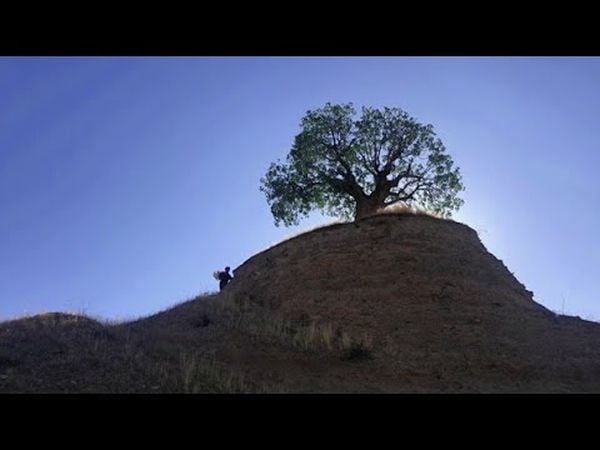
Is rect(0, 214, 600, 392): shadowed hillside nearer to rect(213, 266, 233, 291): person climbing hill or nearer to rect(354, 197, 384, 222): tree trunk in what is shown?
rect(213, 266, 233, 291): person climbing hill

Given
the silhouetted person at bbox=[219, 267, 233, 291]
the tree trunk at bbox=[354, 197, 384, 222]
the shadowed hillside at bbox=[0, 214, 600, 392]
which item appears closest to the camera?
the shadowed hillside at bbox=[0, 214, 600, 392]

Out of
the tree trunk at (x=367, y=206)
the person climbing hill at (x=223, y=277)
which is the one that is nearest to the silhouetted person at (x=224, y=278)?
the person climbing hill at (x=223, y=277)

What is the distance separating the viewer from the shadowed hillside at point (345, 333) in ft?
47.6

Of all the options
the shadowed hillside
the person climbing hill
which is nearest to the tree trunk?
the shadowed hillside

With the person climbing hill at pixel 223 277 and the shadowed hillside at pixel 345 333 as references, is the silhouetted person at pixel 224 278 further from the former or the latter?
→ the shadowed hillside at pixel 345 333

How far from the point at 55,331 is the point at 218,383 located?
179 inches

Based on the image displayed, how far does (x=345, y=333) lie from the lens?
61.1 feet

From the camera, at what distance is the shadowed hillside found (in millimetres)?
14516

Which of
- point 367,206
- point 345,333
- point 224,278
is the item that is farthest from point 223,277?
point 345,333

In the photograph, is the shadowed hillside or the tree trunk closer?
the shadowed hillside
